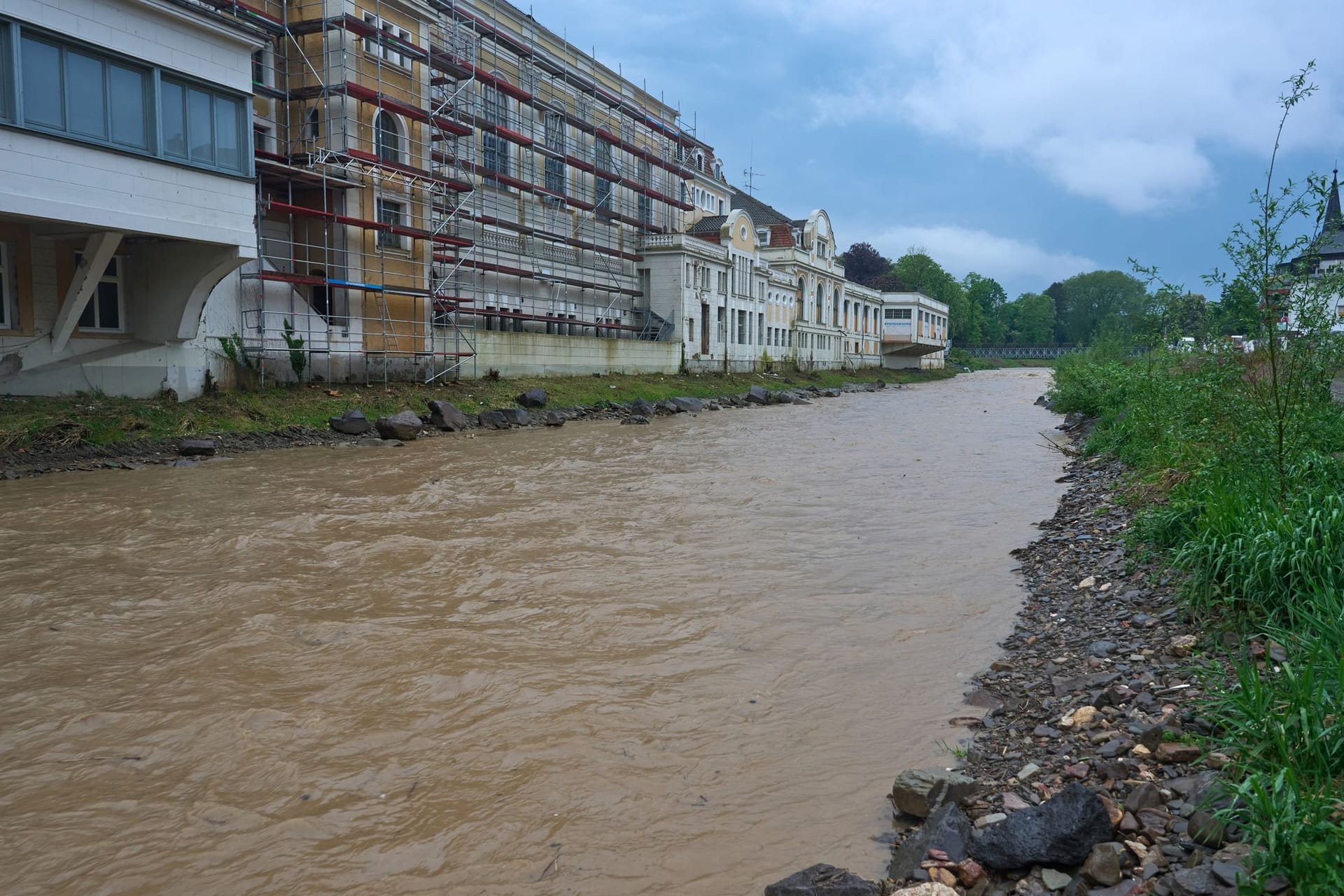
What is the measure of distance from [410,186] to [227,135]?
9.23 metres

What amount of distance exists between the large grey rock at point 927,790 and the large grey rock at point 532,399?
993 inches

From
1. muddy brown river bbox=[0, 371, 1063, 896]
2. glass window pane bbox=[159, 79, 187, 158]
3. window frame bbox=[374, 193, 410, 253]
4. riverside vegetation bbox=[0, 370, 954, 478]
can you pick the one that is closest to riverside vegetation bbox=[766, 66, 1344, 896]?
muddy brown river bbox=[0, 371, 1063, 896]

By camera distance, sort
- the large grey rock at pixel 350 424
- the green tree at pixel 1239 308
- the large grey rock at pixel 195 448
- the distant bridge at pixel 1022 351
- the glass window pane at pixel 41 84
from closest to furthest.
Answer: the green tree at pixel 1239 308 < the glass window pane at pixel 41 84 < the large grey rock at pixel 195 448 < the large grey rock at pixel 350 424 < the distant bridge at pixel 1022 351

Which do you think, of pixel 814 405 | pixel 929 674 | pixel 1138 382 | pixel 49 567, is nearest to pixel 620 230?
pixel 814 405

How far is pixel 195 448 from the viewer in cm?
1823

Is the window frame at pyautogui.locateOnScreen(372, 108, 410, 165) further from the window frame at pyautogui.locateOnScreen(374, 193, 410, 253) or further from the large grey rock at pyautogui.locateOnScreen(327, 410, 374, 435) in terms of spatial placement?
the large grey rock at pyautogui.locateOnScreen(327, 410, 374, 435)

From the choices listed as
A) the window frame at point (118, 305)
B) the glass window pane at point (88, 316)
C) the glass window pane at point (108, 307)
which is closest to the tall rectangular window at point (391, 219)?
the window frame at point (118, 305)

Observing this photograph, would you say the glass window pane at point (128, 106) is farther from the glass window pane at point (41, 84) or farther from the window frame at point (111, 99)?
the glass window pane at point (41, 84)

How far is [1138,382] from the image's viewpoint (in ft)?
52.1

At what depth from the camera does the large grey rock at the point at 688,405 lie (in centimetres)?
3491

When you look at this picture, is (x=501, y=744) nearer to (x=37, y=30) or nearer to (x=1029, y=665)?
(x=1029, y=665)

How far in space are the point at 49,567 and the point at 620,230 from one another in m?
39.2

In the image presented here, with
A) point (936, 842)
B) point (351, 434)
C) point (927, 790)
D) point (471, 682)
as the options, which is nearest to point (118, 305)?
point (351, 434)

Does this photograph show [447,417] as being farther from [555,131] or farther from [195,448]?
[555,131]
